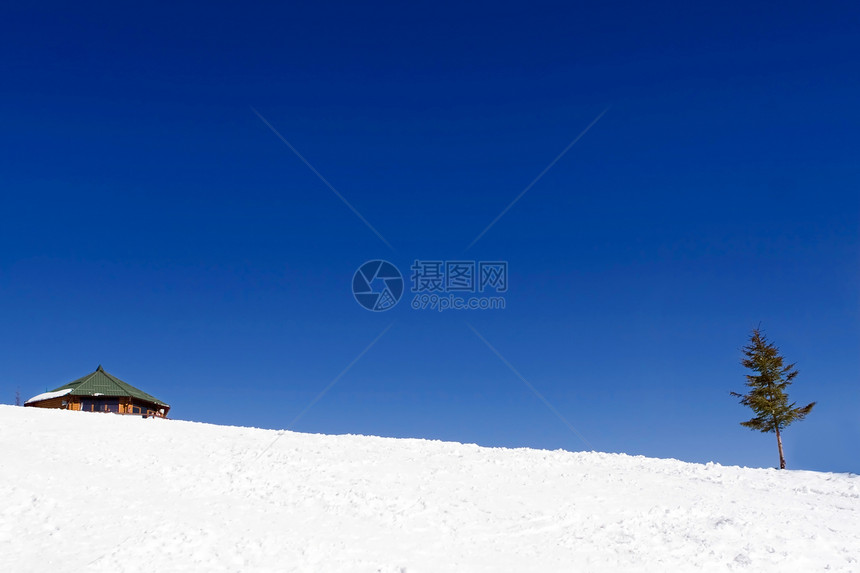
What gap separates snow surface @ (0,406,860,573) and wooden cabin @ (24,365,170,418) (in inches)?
1030

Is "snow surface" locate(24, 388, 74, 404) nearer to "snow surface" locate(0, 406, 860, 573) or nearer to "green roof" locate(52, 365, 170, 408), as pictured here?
"green roof" locate(52, 365, 170, 408)

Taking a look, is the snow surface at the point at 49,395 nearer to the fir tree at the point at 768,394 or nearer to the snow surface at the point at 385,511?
the snow surface at the point at 385,511

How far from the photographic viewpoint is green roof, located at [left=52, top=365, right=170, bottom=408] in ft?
174

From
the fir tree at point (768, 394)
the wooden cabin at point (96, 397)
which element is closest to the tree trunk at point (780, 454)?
the fir tree at point (768, 394)

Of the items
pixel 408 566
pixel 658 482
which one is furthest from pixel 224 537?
pixel 658 482

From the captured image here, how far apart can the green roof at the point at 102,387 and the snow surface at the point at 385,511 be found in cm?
2621

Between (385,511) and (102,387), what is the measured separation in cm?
4515

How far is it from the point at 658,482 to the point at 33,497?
22.3 meters

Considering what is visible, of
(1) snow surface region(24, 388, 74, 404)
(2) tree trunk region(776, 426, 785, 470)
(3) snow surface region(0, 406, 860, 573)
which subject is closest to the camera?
(3) snow surface region(0, 406, 860, 573)

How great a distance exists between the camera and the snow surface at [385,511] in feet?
49.0

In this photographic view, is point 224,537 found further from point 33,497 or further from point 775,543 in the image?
point 775,543

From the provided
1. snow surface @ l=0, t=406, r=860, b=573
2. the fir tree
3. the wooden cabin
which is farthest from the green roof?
the fir tree

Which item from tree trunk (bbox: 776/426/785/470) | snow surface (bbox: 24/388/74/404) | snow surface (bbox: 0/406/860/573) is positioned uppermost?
snow surface (bbox: 24/388/74/404)

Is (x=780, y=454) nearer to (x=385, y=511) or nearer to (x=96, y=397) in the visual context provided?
(x=385, y=511)
